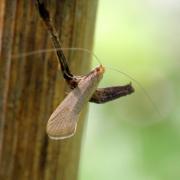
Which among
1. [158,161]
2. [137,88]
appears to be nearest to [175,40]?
[137,88]

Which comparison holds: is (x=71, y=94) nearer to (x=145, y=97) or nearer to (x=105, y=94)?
(x=105, y=94)

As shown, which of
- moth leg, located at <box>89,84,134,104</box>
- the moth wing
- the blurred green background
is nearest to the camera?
the moth wing

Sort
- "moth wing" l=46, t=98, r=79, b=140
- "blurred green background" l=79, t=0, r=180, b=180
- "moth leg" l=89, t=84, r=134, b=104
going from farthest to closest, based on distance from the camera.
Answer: "blurred green background" l=79, t=0, r=180, b=180 → "moth leg" l=89, t=84, r=134, b=104 → "moth wing" l=46, t=98, r=79, b=140

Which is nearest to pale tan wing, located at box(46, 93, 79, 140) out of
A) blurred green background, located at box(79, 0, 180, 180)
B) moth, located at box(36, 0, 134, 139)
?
moth, located at box(36, 0, 134, 139)

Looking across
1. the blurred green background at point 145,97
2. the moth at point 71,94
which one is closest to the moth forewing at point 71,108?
the moth at point 71,94

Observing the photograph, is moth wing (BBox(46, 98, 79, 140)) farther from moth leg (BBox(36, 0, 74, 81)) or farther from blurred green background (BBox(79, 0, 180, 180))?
blurred green background (BBox(79, 0, 180, 180))

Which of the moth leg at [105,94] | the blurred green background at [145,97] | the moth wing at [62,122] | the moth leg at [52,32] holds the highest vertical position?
the moth leg at [52,32]

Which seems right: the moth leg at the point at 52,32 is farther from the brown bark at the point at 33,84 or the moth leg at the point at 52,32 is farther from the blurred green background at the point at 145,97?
the blurred green background at the point at 145,97

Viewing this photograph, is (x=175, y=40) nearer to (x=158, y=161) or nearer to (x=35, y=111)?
(x=158, y=161)
